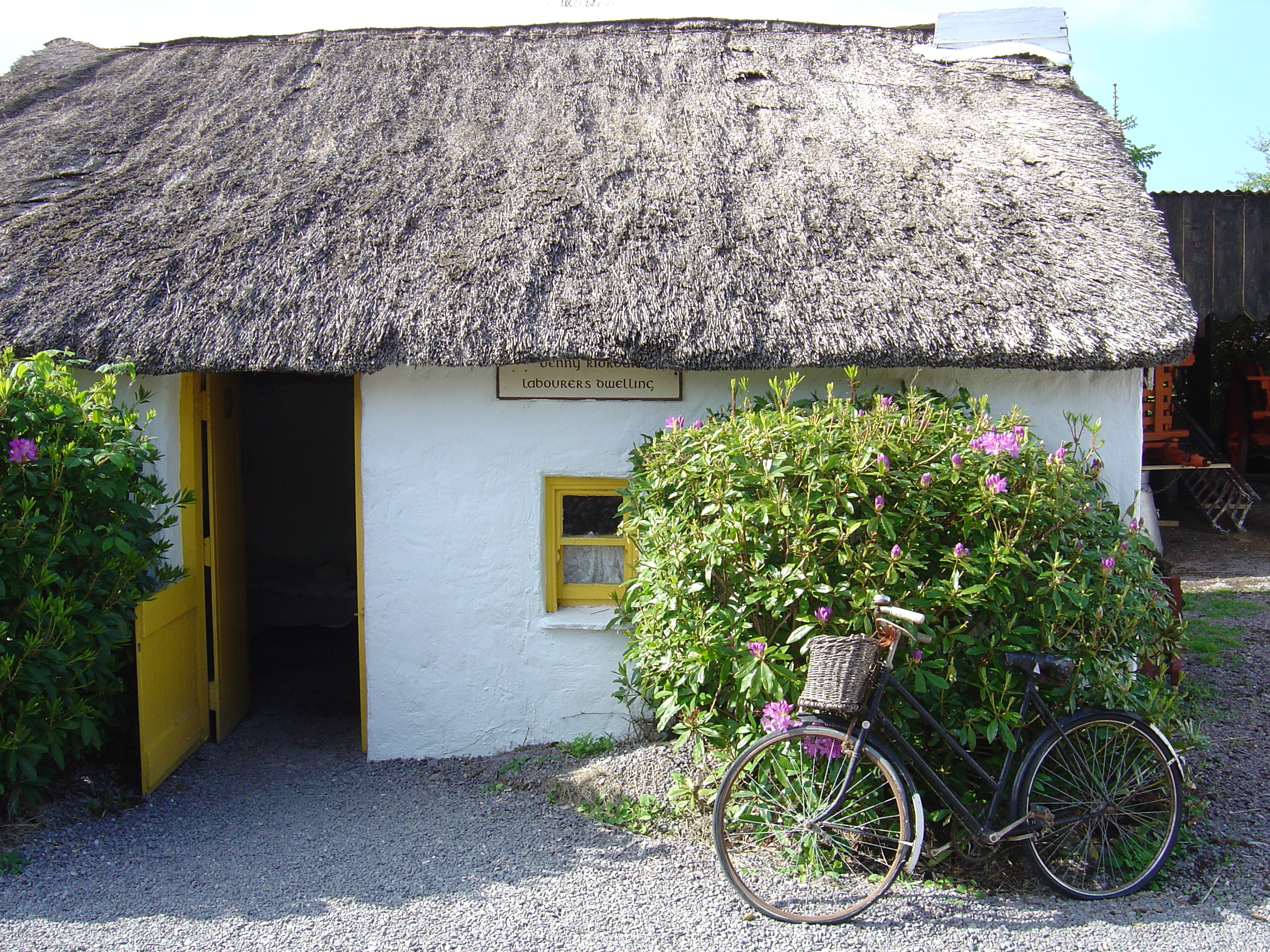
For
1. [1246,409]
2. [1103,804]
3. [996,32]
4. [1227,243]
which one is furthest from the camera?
[1246,409]

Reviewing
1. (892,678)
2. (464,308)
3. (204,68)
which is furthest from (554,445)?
(204,68)

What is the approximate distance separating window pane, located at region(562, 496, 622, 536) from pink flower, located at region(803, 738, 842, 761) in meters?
1.89

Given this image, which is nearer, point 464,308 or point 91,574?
point 91,574

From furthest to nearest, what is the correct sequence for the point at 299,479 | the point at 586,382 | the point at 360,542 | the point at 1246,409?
1. the point at 1246,409
2. the point at 299,479
3. the point at 360,542
4. the point at 586,382

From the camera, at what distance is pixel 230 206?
5348 millimetres

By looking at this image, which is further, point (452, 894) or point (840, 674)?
point (452, 894)

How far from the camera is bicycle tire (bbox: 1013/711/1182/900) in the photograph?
11.4 ft

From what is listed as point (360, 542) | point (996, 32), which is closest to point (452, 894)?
point (360, 542)

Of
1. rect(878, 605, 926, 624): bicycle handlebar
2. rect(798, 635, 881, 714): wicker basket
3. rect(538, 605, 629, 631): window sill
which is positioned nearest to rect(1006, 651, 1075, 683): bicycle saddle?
rect(878, 605, 926, 624): bicycle handlebar

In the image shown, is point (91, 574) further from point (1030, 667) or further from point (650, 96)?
point (650, 96)

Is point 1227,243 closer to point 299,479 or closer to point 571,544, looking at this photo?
point 571,544

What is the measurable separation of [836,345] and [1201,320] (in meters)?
9.45

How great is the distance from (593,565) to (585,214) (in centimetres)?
199

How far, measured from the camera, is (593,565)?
5.04 metres
